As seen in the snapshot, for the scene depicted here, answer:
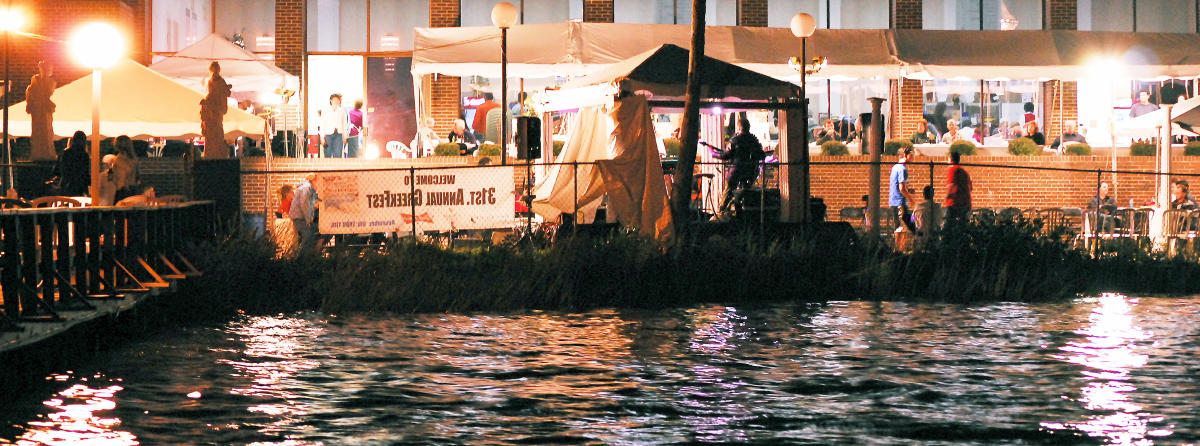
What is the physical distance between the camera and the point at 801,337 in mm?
14695

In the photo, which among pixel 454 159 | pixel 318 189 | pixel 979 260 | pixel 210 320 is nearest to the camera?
pixel 210 320

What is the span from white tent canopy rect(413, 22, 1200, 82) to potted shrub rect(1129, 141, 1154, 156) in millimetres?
1553

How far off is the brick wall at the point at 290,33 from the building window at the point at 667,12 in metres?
7.36

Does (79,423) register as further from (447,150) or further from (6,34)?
(447,150)

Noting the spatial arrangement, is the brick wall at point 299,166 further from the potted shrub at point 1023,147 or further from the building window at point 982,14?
the building window at point 982,14

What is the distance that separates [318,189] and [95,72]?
5106mm

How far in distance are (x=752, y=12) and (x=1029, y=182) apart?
28.7ft

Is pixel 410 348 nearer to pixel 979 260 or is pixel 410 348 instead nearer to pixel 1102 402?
pixel 1102 402

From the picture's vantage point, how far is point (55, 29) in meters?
35.7

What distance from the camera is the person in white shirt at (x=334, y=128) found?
1336 inches

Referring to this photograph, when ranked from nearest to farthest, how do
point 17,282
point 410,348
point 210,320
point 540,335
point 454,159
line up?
point 17,282 < point 410,348 < point 540,335 < point 210,320 < point 454,159

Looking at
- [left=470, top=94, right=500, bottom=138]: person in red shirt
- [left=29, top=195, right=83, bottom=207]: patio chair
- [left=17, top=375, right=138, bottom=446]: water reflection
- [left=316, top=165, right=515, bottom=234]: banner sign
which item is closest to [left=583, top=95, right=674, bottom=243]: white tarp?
[left=316, top=165, right=515, bottom=234]: banner sign

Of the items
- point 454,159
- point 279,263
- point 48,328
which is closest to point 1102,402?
point 48,328

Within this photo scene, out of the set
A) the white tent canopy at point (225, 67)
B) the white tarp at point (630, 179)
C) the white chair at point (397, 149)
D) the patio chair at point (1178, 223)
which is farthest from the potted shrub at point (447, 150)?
the patio chair at point (1178, 223)
